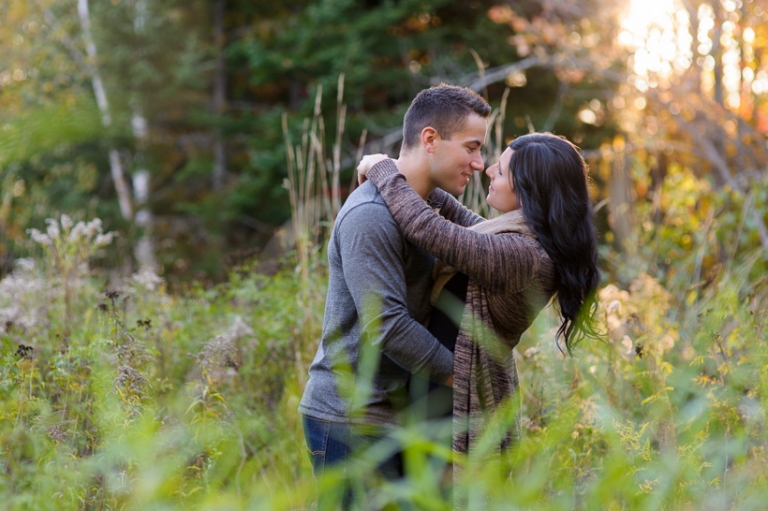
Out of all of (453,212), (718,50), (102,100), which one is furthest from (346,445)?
(102,100)

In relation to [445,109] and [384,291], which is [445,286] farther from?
[445,109]

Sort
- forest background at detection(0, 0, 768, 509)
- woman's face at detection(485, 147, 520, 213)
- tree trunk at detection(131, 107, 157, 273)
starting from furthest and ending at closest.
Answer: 1. tree trunk at detection(131, 107, 157, 273)
2. forest background at detection(0, 0, 768, 509)
3. woman's face at detection(485, 147, 520, 213)

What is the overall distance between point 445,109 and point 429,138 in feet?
0.32

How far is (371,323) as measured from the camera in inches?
74.7

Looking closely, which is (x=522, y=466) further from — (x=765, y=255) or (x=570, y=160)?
(x=765, y=255)

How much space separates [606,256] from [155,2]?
9.03 m

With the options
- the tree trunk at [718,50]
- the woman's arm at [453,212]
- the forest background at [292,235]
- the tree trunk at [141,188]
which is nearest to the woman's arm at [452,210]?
the woman's arm at [453,212]

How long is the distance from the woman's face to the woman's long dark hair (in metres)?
0.03

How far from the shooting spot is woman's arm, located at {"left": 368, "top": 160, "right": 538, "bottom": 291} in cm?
191

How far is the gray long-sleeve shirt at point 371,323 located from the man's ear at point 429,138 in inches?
8.7

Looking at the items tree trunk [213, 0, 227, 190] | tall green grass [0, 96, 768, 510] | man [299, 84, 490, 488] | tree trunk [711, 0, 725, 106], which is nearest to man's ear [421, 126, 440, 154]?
man [299, 84, 490, 488]

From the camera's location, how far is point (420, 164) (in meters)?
2.20

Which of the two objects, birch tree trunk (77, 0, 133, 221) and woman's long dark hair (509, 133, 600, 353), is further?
birch tree trunk (77, 0, 133, 221)

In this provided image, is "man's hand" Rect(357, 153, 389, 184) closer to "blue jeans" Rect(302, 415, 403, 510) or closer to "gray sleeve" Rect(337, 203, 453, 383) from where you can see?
"gray sleeve" Rect(337, 203, 453, 383)
